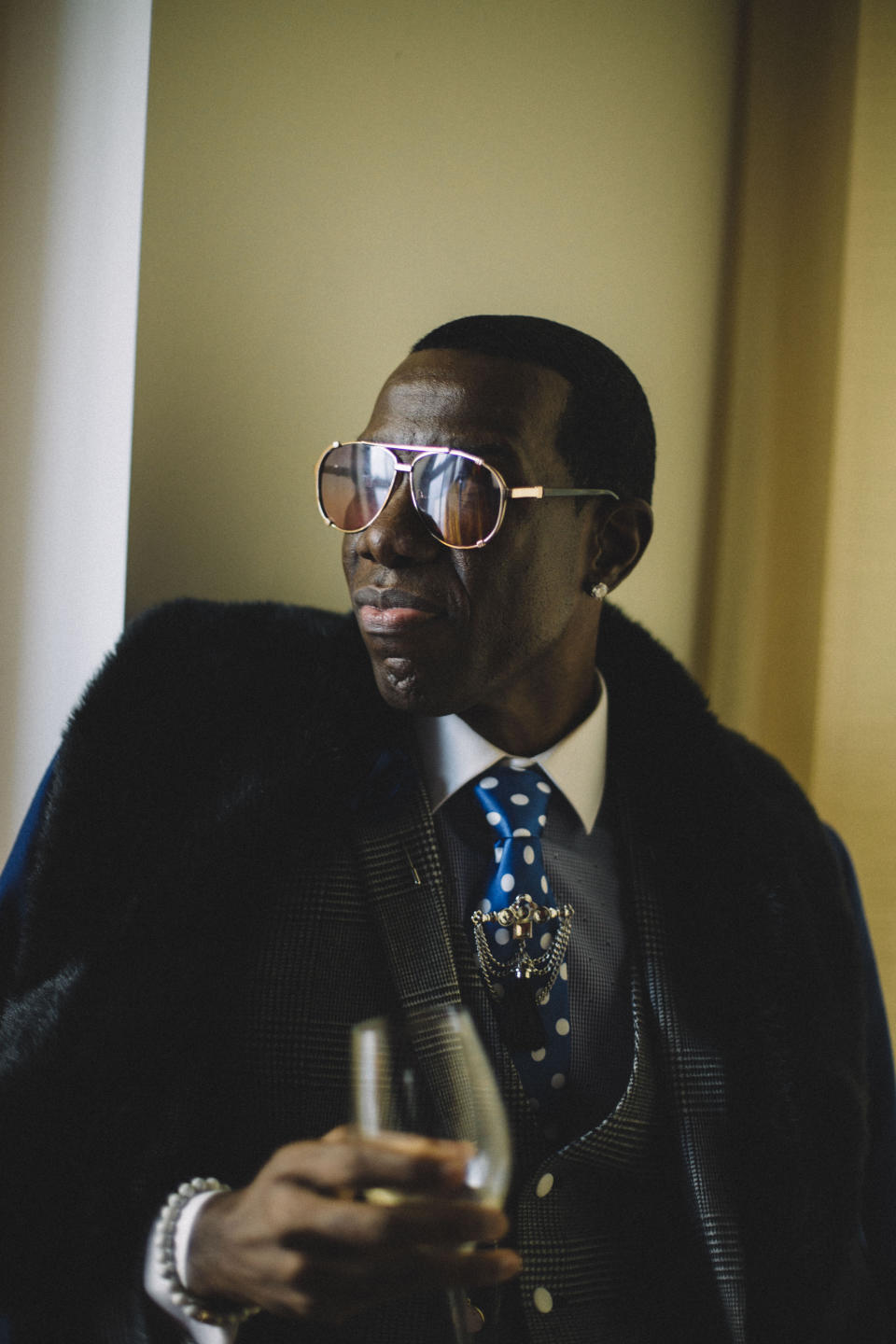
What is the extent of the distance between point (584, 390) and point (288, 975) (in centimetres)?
71

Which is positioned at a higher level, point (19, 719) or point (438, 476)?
point (438, 476)

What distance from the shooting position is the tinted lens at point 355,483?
3.57 ft

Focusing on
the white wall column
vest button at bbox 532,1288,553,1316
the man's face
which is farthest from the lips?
vest button at bbox 532,1288,553,1316

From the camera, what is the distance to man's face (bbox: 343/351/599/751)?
43.2 inches

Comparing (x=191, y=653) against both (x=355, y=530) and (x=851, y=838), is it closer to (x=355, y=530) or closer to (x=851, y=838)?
(x=355, y=530)

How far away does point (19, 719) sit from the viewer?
133cm

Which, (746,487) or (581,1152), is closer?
(581,1152)

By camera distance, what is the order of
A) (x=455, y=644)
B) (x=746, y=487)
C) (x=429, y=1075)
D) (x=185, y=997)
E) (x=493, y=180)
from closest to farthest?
1. (x=429, y=1075)
2. (x=185, y=997)
3. (x=455, y=644)
4. (x=493, y=180)
5. (x=746, y=487)

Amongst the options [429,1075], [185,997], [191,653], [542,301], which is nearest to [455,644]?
[191,653]

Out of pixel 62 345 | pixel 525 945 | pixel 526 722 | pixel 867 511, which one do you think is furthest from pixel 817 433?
pixel 62 345

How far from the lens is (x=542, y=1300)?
980 millimetres

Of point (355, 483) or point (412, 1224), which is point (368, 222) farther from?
point (412, 1224)

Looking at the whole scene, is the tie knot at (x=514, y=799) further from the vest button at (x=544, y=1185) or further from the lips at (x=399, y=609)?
the vest button at (x=544, y=1185)

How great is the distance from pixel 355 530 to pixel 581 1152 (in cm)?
67
